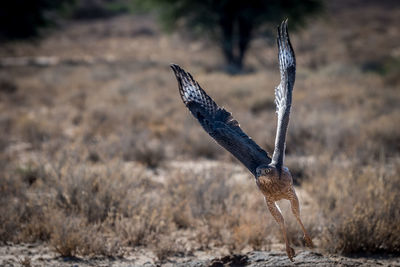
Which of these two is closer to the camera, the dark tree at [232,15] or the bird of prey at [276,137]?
the bird of prey at [276,137]

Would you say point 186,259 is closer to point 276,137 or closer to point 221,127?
point 221,127

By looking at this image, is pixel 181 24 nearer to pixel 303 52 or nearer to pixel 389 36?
pixel 303 52

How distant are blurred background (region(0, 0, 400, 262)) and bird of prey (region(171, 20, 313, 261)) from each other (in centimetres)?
154

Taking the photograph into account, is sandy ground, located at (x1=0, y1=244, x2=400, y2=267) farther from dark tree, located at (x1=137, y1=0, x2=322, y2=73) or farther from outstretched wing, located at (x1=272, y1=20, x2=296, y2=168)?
dark tree, located at (x1=137, y1=0, x2=322, y2=73)

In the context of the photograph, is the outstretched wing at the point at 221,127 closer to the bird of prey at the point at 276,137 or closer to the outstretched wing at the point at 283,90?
the bird of prey at the point at 276,137

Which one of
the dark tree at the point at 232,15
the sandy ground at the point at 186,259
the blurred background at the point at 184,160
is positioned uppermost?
the dark tree at the point at 232,15

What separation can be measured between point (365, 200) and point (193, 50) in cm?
2816

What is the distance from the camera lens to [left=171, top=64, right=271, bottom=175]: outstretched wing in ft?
7.24

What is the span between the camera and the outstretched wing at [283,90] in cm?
205

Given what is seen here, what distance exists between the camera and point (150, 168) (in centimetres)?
630

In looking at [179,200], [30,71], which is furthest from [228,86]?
[30,71]

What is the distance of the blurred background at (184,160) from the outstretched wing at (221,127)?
1587 millimetres

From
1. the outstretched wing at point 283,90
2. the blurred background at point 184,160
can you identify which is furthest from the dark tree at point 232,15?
the outstretched wing at point 283,90

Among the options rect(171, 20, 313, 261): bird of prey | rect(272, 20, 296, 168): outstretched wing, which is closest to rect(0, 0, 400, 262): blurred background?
rect(171, 20, 313, 261): bird of prey
